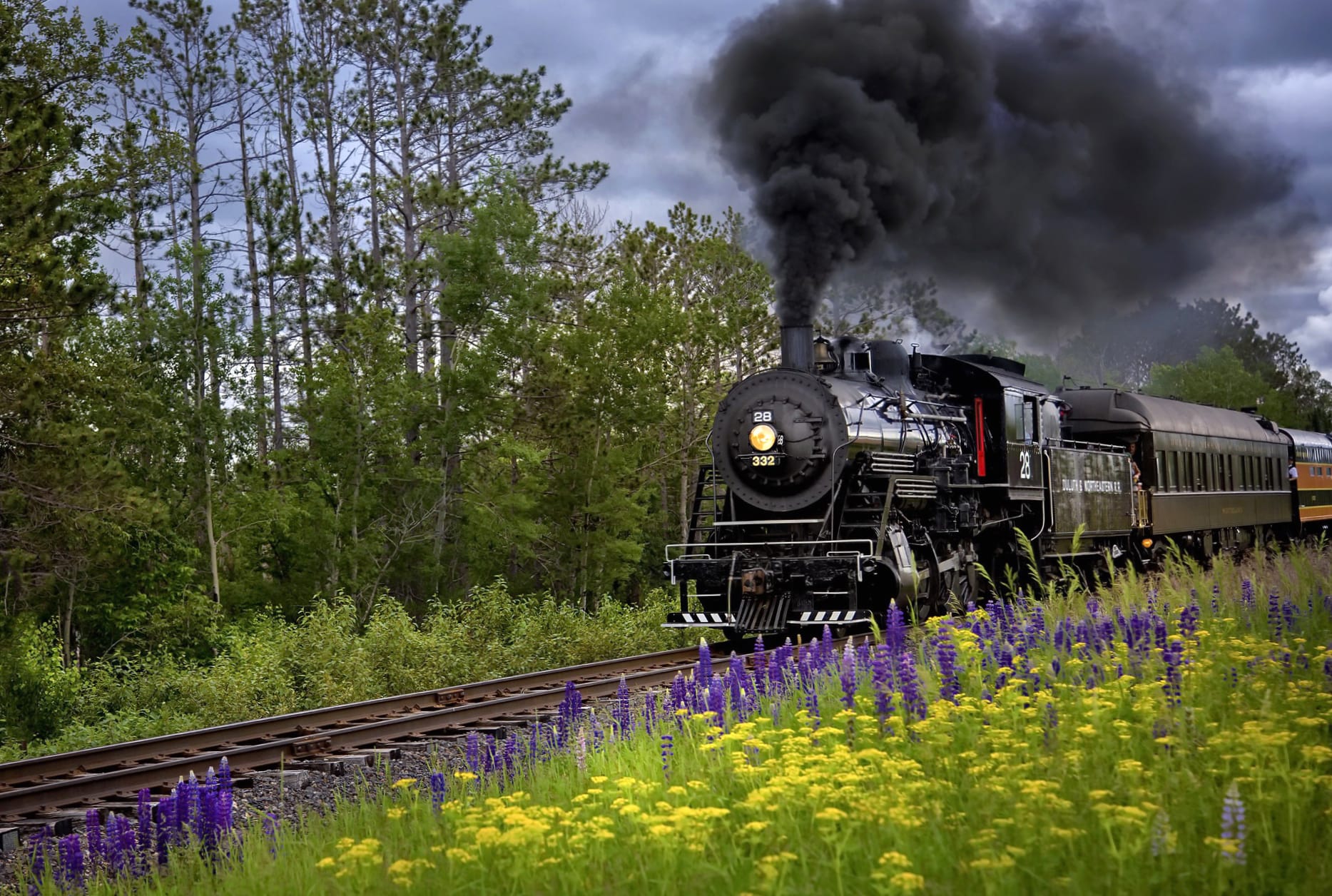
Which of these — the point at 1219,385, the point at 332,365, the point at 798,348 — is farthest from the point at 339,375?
the point at 1219,385

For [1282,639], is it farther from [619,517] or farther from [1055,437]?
[619,517]

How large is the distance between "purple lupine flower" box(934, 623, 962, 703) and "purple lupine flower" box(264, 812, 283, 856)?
343cm

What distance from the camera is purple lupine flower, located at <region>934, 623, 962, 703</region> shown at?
6.57m

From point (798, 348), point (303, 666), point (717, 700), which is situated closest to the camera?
point (717, 700)

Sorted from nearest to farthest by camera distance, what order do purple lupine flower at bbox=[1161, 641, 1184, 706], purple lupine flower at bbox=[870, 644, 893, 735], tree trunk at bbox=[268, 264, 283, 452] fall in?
purple lupine flower at bbox=[1161, 641, 1184, 706]
purple lupine flower at bbox=[870, 644, 893, 735]
tree trunk at bbox=[268, 264, 283, 452]

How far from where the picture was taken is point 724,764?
5656 millimetres

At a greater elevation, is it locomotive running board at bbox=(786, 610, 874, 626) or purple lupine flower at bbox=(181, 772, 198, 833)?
locomotive running board at bbox=(786, 610, 874, 626)

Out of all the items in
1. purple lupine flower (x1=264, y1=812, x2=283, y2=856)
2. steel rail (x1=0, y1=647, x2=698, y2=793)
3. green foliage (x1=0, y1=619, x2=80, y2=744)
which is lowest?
green foliage (x1=0, y1=619, x2=80, y2=744)

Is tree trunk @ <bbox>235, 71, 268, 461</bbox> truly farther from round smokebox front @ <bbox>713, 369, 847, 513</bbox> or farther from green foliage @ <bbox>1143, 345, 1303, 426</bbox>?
green foliage @ <bbox>1143, 345, 1303, 426</bbox>

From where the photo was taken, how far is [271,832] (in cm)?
578

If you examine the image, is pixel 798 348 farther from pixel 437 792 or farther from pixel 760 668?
pixel 437 792

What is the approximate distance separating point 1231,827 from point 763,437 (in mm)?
10008

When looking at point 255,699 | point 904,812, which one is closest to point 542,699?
point 255,699

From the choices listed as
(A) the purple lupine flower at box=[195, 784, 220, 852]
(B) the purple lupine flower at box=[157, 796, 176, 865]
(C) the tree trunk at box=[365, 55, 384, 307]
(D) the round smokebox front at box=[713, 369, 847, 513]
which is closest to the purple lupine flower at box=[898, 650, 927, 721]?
(A) the purple lupine flower at box=[195, 784, 220, 852]
